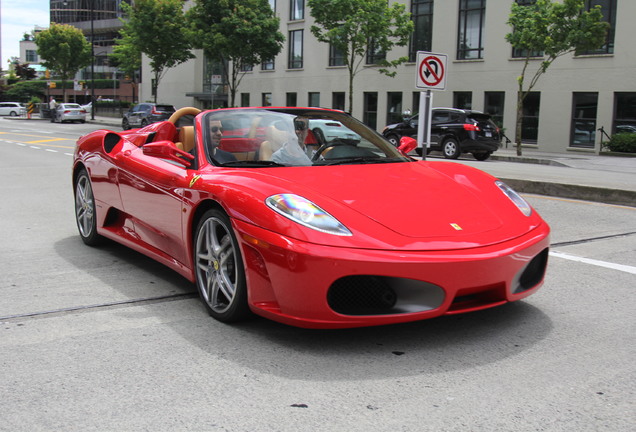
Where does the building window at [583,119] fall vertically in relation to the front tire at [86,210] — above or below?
above

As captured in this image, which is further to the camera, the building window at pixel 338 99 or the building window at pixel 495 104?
the building window at pixel 338 99

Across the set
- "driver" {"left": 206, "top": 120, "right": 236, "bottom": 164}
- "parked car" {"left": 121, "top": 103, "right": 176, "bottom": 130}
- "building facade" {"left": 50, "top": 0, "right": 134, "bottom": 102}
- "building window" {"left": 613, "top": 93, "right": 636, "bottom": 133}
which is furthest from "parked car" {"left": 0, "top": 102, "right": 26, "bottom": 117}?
"driver" {"left": 206, "top": 120, "right": 236, "bottom": 164}

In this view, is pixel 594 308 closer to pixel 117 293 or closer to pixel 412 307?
pixel 412 307

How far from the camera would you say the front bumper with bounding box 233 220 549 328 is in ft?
11.0

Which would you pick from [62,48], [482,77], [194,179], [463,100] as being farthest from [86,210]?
[62,48]

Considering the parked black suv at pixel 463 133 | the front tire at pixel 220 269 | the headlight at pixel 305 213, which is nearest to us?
the headlight at pixel 305 213

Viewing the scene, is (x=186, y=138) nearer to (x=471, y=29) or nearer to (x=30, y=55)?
(x=471, y=29)

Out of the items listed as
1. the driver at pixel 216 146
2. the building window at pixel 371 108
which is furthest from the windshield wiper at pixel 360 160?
the building window at pixel 371 108

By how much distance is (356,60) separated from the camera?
127ft

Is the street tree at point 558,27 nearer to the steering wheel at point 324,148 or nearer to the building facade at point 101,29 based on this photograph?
the steering wheel at point 324,148

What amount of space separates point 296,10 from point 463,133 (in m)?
23.8

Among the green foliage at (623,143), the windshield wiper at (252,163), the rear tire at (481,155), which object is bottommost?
the rear tire at (481,155)

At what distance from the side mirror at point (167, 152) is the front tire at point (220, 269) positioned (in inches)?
22.2

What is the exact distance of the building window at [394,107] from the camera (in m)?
36.1
